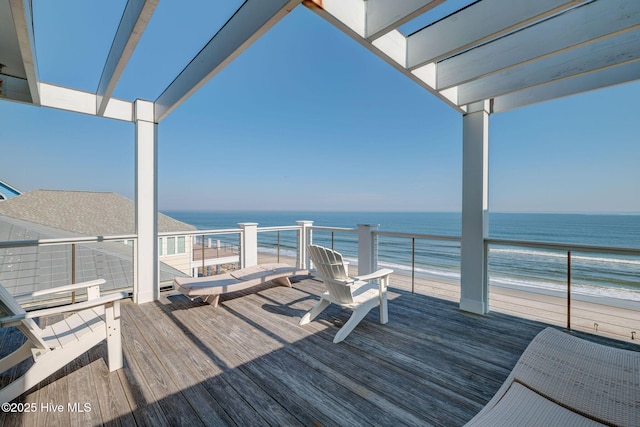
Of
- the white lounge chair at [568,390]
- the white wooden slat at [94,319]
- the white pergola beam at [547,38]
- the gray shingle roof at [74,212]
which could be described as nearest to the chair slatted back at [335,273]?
the white lounge chair at [568,390]

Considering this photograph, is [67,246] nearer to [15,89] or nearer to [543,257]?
[15,89]

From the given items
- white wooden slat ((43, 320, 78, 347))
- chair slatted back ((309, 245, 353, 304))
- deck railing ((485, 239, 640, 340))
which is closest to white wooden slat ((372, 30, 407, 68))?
chair slatted back ((309, 245, 353, 304))

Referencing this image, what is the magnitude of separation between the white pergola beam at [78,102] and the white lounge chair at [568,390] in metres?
4.55

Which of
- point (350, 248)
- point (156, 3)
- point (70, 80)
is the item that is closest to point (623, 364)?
point (156, 3)

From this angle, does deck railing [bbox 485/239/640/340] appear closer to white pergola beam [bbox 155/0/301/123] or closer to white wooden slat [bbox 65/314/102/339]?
white pergola beam [bbox 155/0/301/123]

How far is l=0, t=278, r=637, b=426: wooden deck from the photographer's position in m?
1.62

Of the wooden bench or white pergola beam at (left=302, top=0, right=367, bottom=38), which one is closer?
white pergola beam at (left=302, top=0, right=367, bottom=38)

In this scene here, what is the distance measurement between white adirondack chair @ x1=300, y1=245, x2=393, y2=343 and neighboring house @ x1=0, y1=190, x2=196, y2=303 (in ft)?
7.35

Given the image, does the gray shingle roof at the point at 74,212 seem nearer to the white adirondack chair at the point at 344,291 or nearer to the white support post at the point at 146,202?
the white support post at the point at 146,202

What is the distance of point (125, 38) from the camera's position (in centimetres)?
199

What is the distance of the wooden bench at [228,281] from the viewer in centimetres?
330

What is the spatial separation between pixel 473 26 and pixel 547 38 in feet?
2.13

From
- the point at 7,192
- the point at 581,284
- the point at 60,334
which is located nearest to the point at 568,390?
the point at 60,334

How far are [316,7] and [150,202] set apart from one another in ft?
10.5
